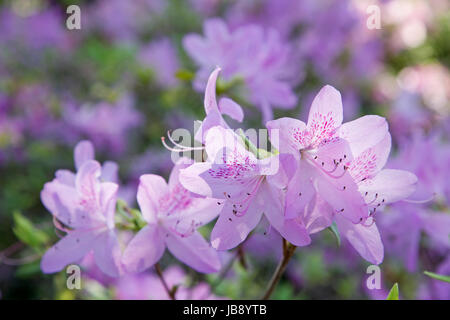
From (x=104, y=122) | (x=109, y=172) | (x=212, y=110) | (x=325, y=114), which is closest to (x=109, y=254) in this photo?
(x=109, y=172)

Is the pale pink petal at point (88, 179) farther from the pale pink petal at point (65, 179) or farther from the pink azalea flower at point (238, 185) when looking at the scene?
the pink azalea flower at point (238, 185)

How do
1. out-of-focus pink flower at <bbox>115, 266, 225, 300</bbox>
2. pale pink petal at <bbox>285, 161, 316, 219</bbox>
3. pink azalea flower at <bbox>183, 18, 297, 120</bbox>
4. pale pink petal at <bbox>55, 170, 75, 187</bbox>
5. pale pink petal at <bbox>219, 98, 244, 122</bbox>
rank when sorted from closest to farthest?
pale pink petal at <bbox>285, 161, 316, 219</bbox>
pale pink petal at <bbox>219, 98, 244, 122</bbox>
pale pink petal at <bbox>55, 170, 75, 187</bbox>
out-of-focus pink flower at <bbox>115, 266, 225, 300</bbox>
pink azalea flower at <bbox>183, 18, 297, 120</bbox>

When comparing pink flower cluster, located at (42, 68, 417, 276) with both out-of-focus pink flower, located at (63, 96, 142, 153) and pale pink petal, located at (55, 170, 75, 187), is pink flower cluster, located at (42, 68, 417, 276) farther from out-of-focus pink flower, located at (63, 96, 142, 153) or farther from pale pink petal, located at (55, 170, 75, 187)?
out-of-focus pink flower, located at (63, 96, 142, 153)

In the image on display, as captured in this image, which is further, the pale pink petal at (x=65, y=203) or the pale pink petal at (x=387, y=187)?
the pale pink petal at (x=65, y=203)

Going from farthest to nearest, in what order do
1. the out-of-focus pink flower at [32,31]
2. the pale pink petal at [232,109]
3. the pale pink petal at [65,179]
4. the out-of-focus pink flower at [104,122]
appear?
1. the out-of-focus pink flower at [32,31]
2. the out-of-focus pink flower at [104,122]
3. the pale pink petal at [65,179]
4. the pale pink petal at [232,109]

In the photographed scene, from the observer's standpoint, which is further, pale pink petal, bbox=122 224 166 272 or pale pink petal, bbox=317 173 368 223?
pale pink petal, bbox=122 224 166 272

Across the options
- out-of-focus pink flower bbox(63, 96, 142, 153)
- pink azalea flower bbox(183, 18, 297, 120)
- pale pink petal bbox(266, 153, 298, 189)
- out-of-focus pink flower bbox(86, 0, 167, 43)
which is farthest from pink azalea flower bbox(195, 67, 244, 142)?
out-of-focus pink flower bbox(86, 0, 167, 43)

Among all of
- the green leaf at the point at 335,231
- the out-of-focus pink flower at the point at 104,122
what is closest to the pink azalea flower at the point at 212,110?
the green leaf at the point at 335,231

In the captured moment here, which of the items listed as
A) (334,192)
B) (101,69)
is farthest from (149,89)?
(334,192)

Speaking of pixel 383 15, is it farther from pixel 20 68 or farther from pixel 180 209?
pixel 180 209
